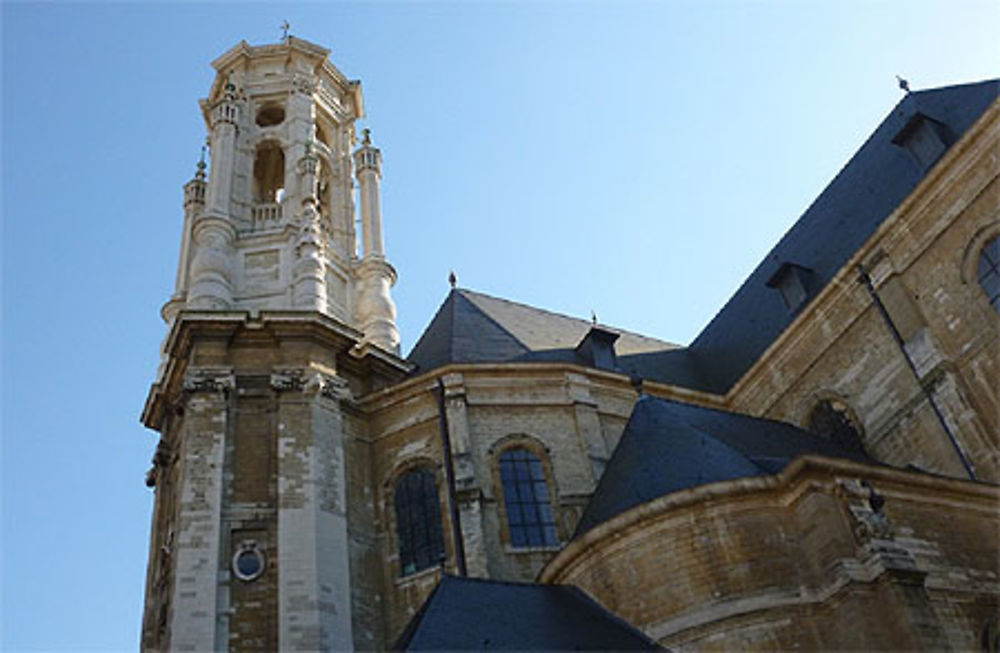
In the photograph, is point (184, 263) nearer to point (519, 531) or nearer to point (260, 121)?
point (260, 121)

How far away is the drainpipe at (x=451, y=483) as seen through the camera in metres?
14.0

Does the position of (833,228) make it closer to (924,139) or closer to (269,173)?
(924,139)

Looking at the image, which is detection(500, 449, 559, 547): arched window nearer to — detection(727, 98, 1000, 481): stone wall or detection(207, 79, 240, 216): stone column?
detection(727, 98, 1000, 481): stone wall

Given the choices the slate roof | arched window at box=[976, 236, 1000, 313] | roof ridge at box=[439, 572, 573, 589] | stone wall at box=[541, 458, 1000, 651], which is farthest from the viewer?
the slate roof

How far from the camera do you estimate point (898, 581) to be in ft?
32.1

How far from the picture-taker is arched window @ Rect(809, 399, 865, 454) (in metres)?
15.2

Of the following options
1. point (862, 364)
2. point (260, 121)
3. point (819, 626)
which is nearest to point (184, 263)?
point (260, 121)

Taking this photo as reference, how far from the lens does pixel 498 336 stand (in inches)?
709

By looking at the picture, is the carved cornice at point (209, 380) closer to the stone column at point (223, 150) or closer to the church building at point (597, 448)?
the church building at point (597, 448)

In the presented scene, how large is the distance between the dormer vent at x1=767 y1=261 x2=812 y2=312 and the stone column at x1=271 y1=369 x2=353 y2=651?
8436 mm

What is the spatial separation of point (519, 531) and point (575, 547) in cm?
306

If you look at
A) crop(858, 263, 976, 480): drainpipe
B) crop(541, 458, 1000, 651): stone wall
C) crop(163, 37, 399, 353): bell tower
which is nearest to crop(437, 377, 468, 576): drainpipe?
crop(541, 458, 1000, 651): stone wall

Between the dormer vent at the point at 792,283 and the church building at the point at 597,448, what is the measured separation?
0.14 feet

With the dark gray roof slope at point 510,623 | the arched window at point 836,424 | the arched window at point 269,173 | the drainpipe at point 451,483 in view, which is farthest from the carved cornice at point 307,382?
the arched window at point 836,424
